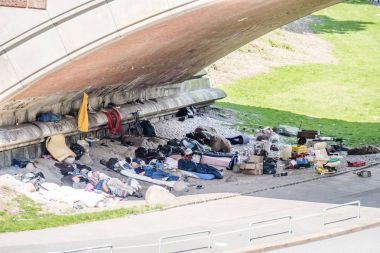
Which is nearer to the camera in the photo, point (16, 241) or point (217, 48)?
point (16, 241)

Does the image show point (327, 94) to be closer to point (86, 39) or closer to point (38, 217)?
point (86, 39)

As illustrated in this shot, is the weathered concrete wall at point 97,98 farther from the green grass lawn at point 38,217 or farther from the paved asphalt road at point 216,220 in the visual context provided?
the paved asphalt road at point 216,220

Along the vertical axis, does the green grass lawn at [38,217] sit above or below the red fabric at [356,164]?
above

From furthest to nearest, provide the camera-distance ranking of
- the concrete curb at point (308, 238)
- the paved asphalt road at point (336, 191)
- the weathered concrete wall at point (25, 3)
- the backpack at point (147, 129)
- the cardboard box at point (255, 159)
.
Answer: the backpack at point (147, 129), the cardboard box at point (255, 159), the paved asphalt road at point (336, 191), the weathered concrete wall at point (25, 3), the concrete curb at point (308, 238)

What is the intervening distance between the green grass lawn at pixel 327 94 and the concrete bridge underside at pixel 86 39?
9.43 m

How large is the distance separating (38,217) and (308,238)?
17.1 ft

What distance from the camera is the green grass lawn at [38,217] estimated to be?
20.1m

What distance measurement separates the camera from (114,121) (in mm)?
28266

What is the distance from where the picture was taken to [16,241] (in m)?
19.0

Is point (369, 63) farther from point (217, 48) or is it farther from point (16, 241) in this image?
point (16, 241)

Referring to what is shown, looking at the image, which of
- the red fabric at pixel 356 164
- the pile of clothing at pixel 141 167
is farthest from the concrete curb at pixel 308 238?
the red fabric at pixel 356 164

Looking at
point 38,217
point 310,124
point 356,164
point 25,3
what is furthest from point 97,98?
point 310,124

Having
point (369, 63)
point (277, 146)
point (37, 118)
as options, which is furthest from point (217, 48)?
point (369, 63)

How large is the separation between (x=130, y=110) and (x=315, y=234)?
11.0 metres
